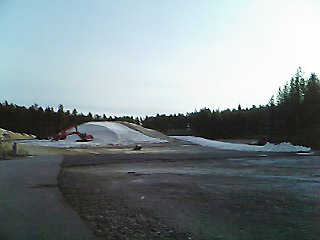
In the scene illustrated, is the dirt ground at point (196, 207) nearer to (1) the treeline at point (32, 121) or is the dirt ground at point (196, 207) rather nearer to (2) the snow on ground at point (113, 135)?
(2) the snow on ground at point (113, 135)

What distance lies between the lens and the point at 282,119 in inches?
1939

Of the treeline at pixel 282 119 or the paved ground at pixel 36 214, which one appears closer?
the paved ground at pixel 36 214

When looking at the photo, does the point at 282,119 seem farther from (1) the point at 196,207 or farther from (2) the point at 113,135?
(1) the point at 196,207

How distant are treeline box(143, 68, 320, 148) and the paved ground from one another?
32343mm

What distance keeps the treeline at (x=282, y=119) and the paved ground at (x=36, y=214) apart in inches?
1273

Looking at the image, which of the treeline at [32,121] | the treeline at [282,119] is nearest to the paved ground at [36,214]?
the treeline at [282,119]

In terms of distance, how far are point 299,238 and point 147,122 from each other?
101 metres

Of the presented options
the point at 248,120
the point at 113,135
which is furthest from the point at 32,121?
the point at 248,120

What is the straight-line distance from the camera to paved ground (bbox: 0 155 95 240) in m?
5.16

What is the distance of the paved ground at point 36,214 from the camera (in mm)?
5161

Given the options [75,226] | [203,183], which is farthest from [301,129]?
[75,226]

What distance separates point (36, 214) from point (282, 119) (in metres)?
46.6

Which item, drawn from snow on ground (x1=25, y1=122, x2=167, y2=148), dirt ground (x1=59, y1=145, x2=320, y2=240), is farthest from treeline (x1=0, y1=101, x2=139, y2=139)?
dirt ground (x1=59, y1=145, x2=320, y2=240)

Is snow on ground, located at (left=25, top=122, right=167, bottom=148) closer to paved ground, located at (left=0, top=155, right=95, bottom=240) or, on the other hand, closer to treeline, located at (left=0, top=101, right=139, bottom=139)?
treeline, located at (left=0, top=101, right=139, bottom=139)
